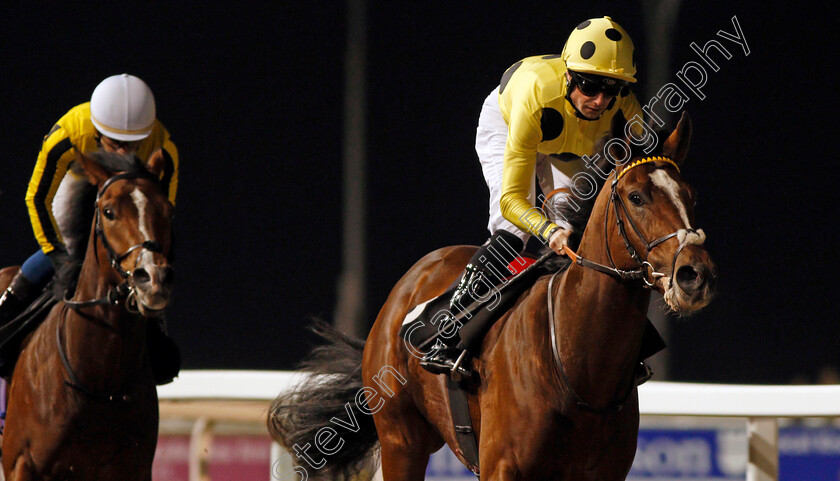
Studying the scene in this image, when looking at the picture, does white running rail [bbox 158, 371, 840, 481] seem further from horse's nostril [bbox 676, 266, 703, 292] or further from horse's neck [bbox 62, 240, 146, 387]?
horse's nostril [bbox 676, 266, 703, 292]

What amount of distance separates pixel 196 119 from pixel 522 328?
5778 mm

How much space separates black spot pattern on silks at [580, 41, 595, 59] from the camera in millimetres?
3230

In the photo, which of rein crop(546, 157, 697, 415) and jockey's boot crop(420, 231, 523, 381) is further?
jockey's boot crop(420, 231, 523, 381)

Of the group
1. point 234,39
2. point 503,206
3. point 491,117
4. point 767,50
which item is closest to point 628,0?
point 767,50

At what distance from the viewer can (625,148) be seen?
9.73ft

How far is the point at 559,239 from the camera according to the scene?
3.15 meters

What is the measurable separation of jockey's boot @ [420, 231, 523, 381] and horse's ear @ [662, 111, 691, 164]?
69 centimetres

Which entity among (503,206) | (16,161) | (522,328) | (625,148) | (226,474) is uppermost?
(625,148)

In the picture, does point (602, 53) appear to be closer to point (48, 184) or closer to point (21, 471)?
point (48, 184)

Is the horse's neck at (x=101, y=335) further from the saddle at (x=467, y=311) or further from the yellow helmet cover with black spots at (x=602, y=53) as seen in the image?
the yellow helmet cover with black spots at (x=602, y=53)

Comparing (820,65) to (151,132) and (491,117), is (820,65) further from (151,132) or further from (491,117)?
(151,132)

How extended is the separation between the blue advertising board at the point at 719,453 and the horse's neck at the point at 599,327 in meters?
1.28

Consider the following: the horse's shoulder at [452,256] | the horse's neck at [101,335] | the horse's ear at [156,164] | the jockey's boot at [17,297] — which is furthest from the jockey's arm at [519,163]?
the jockey's boot at [17,297]

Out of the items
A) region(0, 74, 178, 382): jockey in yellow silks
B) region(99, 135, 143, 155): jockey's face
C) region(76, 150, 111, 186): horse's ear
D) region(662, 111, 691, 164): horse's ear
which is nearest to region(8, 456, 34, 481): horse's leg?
region(0, 74, 178, 382): jockey in yellow silks
